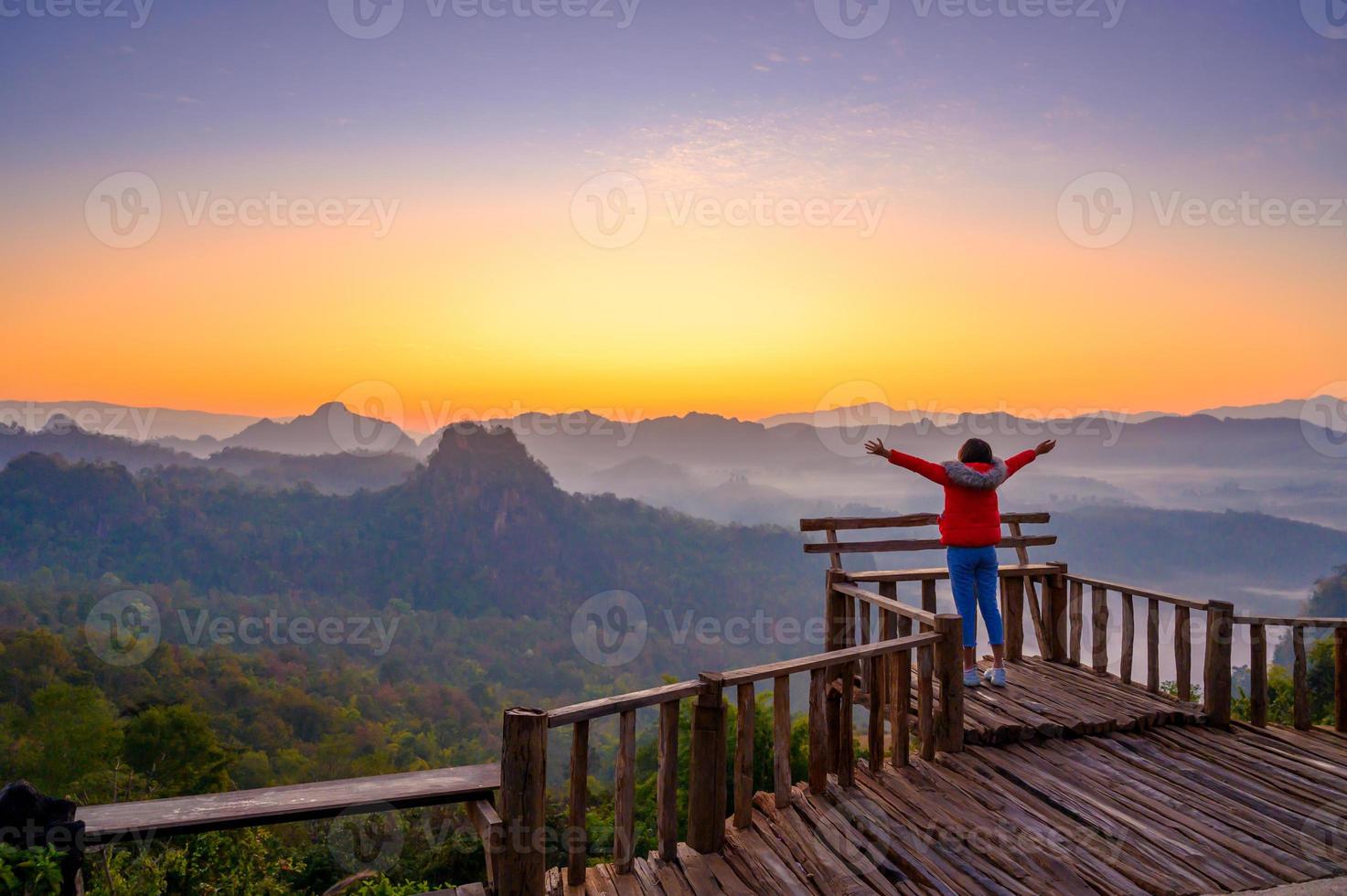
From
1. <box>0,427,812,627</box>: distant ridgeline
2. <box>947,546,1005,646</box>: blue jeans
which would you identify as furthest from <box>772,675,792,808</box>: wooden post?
<box>0,427,812,627</box>: distant ridgeline

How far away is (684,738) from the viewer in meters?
23.2

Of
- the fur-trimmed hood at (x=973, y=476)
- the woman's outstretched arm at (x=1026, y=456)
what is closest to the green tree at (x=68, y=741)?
the fur-trimmed hood at (x=973, y=476)

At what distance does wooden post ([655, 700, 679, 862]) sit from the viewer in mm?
4180

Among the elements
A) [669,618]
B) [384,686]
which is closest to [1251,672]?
[384,686]

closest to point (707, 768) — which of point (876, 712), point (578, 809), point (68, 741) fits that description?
point (578, 809)

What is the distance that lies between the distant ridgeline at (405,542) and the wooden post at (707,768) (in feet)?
228

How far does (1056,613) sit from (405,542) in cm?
7931

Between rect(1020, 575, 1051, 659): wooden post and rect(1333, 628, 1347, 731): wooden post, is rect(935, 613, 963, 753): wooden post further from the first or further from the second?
rect(1333, 628, 1347, 731): wooden post

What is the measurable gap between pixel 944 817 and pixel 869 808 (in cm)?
40

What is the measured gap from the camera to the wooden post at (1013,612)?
769 cm

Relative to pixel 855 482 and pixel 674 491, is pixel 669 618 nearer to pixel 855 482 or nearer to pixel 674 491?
pixel 855 482

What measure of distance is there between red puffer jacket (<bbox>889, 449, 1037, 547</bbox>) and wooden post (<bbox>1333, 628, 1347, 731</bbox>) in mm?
2983

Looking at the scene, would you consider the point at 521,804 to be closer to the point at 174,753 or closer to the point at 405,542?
the point at 174,753

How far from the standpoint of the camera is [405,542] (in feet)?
266
